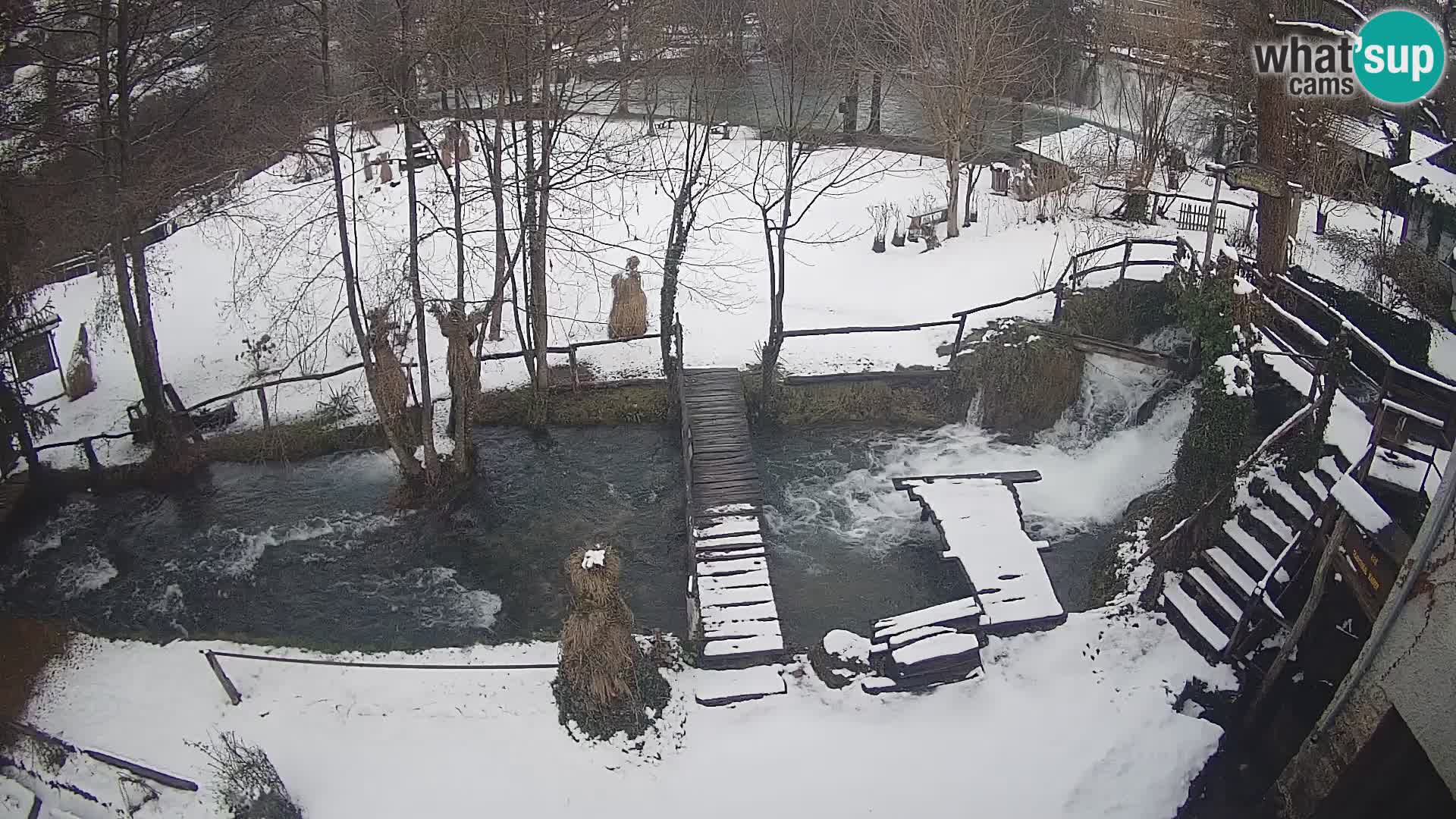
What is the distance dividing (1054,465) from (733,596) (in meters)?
6.52

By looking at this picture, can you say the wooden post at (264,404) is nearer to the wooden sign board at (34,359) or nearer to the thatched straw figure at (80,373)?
the thatched straw figure at (80,373)

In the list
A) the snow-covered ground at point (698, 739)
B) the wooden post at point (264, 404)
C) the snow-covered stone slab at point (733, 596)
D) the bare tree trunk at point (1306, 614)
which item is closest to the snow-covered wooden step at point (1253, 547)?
the bare tree trunk at point (1306, 614)

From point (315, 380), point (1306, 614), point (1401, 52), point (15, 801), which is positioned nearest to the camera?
point (1306, 614)

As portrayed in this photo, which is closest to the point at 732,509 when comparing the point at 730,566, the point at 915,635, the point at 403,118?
the point at 730,566

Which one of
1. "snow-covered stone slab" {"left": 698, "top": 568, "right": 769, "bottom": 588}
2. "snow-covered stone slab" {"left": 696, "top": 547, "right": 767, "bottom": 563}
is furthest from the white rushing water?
"snow-covered stone slab" {"left": 698, "top": 568, "right": 769, "bottom": 588}

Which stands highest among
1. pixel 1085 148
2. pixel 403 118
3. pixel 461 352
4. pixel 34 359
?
pixel 403 118

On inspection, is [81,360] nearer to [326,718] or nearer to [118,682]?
[118,682]

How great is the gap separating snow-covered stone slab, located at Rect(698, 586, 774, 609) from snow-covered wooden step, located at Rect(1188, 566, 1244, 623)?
5201 mm

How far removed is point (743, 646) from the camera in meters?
12.3

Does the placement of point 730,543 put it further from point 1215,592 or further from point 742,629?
point 1215,592

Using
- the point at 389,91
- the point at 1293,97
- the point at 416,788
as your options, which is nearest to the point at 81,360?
the point at 389,91

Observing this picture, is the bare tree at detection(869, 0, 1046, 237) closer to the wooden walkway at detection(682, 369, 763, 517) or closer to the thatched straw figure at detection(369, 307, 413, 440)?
the wooden walkway at detection(682, 369, 763, 517)

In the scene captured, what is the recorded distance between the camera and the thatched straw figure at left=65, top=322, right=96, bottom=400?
60.6 feet

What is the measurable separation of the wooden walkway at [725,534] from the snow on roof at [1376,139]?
50.6 ft
